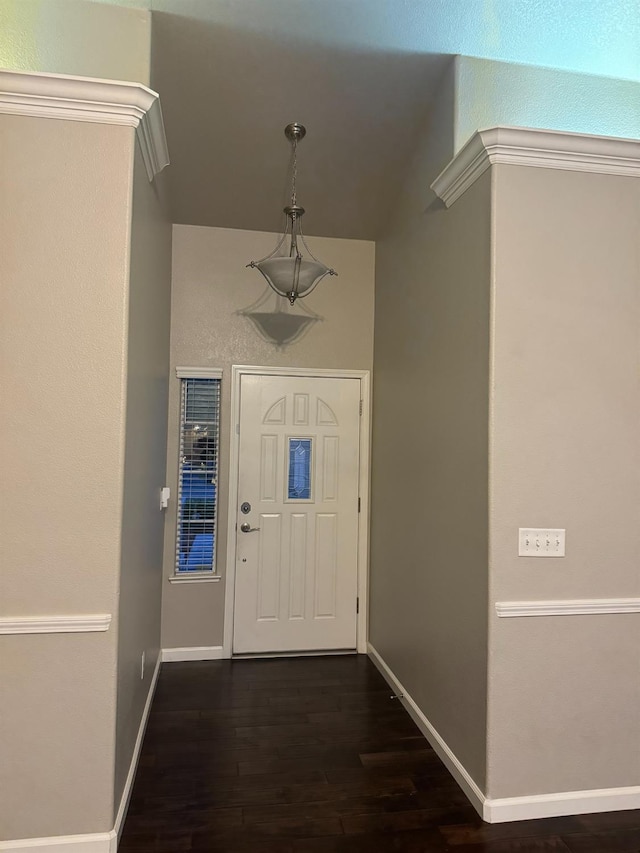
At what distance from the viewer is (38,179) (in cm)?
192

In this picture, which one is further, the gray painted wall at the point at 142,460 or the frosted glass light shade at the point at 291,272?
the frosted glass light shade at the point at 291,272

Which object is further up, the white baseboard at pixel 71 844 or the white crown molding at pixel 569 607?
the white crown molding at pixel 569 607

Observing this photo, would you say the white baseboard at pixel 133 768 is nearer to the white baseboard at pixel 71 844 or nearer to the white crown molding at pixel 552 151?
the white baseboard at pixel 71 844

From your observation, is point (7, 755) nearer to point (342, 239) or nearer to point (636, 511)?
point (636, 511)

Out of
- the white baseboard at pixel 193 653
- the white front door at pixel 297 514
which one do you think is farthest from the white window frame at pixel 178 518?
the white baseboard at pixel 193 653

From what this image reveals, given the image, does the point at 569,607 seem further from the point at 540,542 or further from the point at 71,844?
the point at 71,844

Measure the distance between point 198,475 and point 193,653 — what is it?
1192 millimetres

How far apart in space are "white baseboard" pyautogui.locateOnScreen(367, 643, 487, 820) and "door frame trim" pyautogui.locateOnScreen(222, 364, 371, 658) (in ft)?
1.74

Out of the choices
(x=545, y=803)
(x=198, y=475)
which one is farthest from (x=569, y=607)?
(x=198, y=475)

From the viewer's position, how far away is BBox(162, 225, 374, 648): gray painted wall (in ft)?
11.8

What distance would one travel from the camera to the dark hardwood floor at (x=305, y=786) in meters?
1.99

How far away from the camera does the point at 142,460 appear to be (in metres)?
2.45

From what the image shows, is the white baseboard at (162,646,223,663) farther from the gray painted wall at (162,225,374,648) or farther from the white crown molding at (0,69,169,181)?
the white crown molding at (0,69,169,181)

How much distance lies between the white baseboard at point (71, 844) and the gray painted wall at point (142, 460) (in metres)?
0.11
